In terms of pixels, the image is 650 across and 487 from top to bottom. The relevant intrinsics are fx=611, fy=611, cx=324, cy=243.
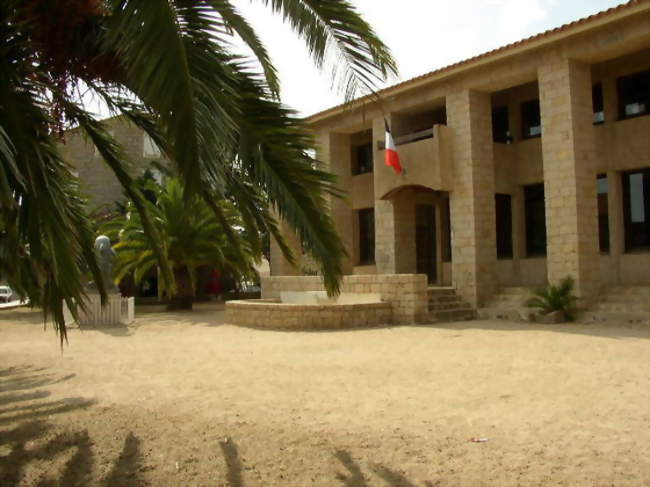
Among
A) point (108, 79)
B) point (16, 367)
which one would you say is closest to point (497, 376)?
point (108, 79)

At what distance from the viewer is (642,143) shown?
15.5m

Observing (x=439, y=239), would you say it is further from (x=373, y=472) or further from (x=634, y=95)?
(x=373, y=472)

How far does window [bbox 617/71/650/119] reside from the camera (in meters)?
15.8

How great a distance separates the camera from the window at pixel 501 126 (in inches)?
746

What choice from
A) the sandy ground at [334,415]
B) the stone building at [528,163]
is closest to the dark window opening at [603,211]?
the stone building at [528,163]

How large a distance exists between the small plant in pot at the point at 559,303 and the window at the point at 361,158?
403 inches

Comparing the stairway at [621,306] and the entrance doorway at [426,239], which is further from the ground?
the entrance doorway at [426,239]

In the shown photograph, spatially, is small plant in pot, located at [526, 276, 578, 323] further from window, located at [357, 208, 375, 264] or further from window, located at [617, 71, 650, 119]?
window, located at [357, 208, 375, 264]

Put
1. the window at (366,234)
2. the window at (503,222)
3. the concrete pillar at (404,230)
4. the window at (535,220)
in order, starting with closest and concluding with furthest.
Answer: the window at (535,220)
the window at (503,222)
the concrete pillar at (404,230)
the window at (366,234)

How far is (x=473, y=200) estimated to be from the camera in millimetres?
16312

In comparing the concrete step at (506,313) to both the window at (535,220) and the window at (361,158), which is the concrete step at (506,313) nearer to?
the window at (535,220)

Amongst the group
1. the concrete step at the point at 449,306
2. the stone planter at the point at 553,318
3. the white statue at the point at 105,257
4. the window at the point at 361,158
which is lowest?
the stone planter at the point at 553,318

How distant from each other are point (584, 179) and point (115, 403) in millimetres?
12059

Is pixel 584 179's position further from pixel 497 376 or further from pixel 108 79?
pixel 108 79
